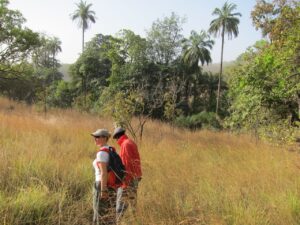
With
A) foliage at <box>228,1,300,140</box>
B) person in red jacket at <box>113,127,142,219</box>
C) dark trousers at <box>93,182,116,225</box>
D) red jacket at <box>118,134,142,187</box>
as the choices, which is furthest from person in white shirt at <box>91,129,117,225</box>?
foliage at <box>228,1,300,140</box>

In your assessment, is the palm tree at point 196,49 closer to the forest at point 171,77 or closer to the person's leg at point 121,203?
the forest at point 171,77

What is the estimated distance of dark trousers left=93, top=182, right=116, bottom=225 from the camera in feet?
12.3

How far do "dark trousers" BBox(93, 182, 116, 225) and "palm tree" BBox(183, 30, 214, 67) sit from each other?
3709 centimetres

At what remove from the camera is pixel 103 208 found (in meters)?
3.85

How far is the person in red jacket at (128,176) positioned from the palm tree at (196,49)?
36.7m

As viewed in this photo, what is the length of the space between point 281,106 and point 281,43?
4.97 meters

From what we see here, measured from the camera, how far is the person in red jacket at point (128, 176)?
12.2 feet

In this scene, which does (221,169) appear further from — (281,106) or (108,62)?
(108,62)

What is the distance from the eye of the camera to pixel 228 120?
11.6m

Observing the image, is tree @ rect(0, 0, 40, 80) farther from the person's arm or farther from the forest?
the person's arm

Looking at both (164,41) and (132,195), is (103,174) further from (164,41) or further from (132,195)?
(164,41)

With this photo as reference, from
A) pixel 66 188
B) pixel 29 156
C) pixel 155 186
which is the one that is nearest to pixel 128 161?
pixel 155 186

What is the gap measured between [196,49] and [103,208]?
127 feet

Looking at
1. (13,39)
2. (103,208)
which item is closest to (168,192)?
(103,208)
